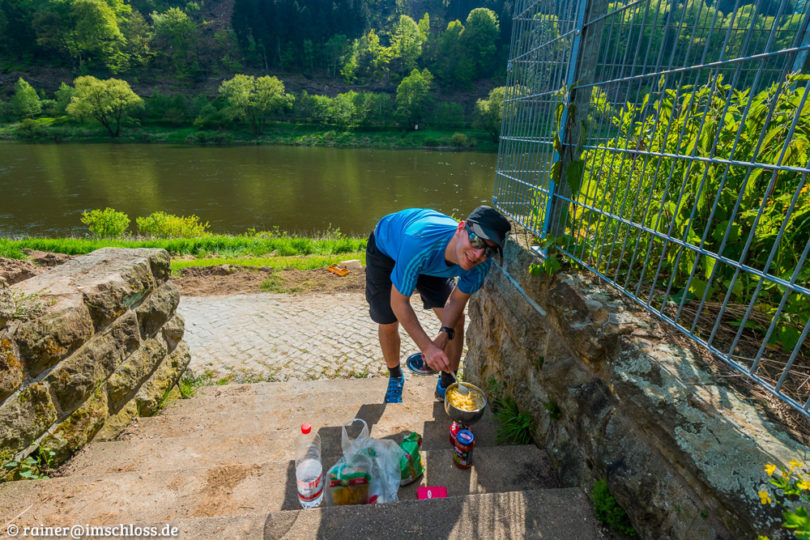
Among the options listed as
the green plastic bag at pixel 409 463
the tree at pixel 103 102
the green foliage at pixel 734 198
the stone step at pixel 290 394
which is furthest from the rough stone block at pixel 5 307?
the tree at pixel 103 102

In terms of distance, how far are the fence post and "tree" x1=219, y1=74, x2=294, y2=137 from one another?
53.3 metres

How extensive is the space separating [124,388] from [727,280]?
3.86 metres

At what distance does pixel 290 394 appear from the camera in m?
3.79

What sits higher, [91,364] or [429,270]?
[429,270]

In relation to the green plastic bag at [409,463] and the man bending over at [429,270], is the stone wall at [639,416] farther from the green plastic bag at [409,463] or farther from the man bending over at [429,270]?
the green plastic bag at [409,463]

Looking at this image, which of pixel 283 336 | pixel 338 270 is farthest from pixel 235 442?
pixel 338 270

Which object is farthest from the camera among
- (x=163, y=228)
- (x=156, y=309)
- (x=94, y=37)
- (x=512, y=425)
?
(x=94, y=37)

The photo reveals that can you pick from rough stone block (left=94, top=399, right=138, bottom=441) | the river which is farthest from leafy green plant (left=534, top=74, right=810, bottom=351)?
the river

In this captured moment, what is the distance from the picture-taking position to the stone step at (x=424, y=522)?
65.6 inches

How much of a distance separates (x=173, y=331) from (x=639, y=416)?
3.75 metres

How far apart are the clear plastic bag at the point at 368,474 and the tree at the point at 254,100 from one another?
176ft

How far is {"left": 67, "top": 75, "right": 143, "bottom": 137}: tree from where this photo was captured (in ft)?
139

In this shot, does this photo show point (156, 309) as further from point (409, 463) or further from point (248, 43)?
point (248, 43)

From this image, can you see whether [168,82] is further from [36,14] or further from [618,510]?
[618,510]
